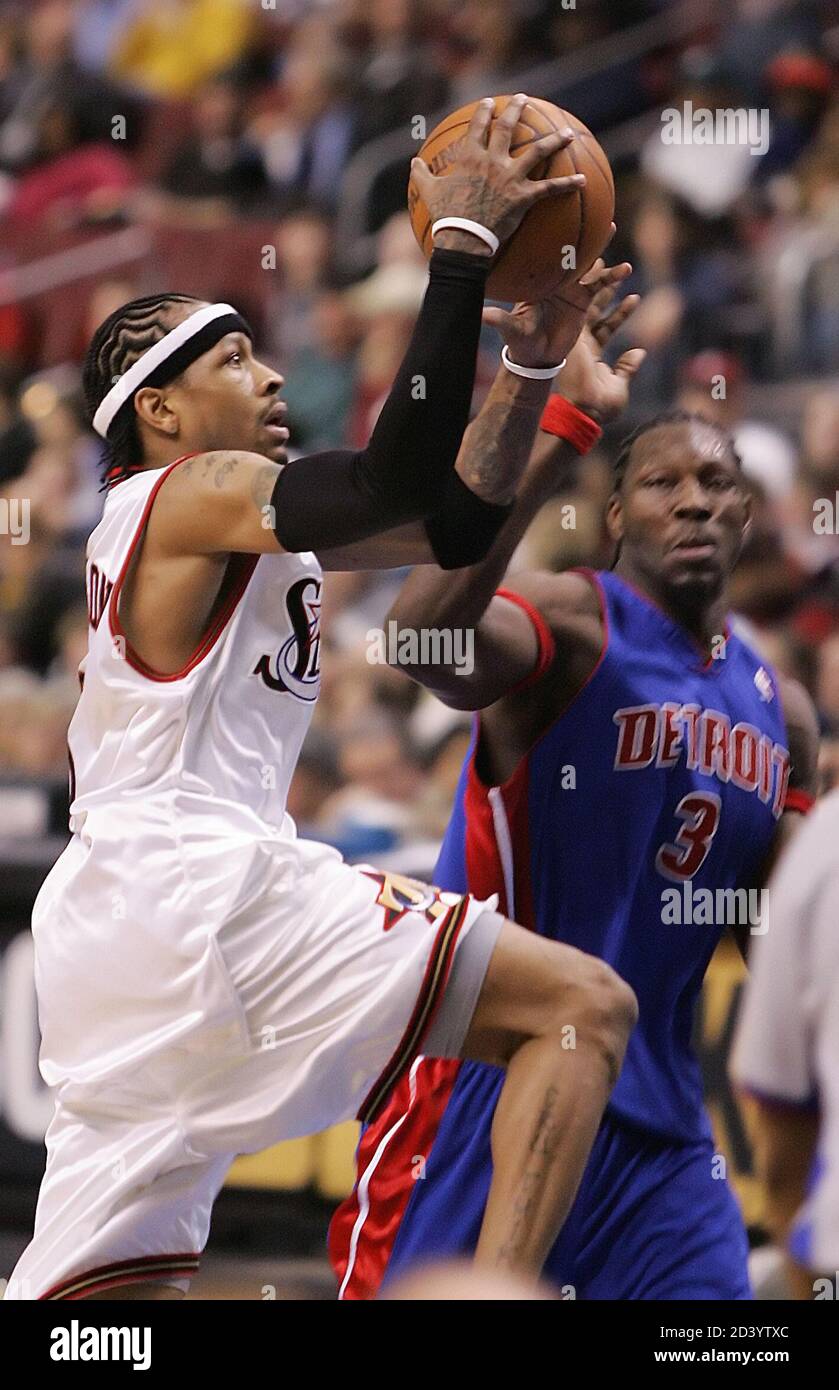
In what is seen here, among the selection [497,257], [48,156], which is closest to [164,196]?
[48,156]

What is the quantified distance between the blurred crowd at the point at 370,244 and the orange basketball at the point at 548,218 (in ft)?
8.45

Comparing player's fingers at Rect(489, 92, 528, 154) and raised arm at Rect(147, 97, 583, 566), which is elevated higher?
player's fingers at Rect(489, 92, 528, 154)

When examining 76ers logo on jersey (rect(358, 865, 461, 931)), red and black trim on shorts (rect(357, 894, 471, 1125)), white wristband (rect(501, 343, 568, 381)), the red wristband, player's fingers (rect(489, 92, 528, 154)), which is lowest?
red and black trim on shorts (rect(357, 894, 471, 1125))

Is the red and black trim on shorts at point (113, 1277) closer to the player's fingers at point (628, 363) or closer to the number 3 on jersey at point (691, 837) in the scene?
the number 3 on jersey at point (691, 837)

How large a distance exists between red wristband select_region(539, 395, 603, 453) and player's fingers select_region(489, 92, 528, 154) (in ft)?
1.62

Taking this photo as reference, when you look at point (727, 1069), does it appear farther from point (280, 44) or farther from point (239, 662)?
point (280, 44)

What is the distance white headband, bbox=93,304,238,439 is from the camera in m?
3.79

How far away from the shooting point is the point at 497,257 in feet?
12.0

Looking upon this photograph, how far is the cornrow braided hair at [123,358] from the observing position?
12.6 ft

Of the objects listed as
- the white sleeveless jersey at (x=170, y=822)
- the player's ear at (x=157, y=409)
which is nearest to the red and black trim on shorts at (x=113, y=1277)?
the white sleeveless jersey at (x=170, y=822)

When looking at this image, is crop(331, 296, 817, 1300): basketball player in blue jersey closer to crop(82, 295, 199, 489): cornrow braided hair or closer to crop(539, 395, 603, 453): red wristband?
crop(539, 395, 603, 453): red wristband

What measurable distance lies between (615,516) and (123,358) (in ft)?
3.32

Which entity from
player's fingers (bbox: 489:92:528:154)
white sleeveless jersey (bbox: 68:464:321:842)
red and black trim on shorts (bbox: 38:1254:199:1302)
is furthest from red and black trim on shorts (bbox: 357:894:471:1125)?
player's fingers (bbox: 489:92:528:154)

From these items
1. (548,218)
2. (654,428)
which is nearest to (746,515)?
(654,428)
